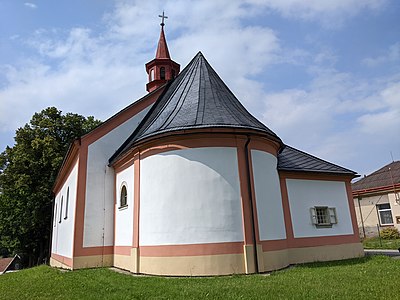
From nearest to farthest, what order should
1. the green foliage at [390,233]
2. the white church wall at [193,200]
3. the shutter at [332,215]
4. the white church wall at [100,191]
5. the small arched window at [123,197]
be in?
the white church wall at [193,200]
the small arched window at [123,197]
the white church wall at [100,191]
the shutter at [332,215]
the green foliage at [390,233]

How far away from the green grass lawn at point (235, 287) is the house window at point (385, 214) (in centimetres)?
1568

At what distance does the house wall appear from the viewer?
900 inches

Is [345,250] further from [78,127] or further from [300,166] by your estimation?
[78,127]

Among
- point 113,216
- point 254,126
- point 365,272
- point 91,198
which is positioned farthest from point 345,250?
point 91,198

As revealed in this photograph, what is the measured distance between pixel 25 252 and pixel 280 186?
1070 inches

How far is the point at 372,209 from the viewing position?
24.3m

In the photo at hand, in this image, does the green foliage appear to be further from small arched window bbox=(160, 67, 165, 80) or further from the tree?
the tree

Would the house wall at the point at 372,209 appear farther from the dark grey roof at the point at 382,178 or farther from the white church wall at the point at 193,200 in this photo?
the white church wall at the point at 193,200

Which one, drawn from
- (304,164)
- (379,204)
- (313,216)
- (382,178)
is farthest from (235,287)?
(382,178)

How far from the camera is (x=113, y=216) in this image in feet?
44.7

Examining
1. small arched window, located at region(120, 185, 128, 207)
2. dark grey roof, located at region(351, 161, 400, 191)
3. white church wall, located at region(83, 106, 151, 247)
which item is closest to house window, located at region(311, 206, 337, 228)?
small arched window, located at region(120, 185, 128, 207)

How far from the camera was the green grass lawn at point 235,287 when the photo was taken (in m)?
6.54

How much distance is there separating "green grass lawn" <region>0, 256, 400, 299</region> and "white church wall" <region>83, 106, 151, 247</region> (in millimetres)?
3326

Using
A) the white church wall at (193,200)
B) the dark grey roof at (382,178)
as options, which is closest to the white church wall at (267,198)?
the white church wall at (193,200)
